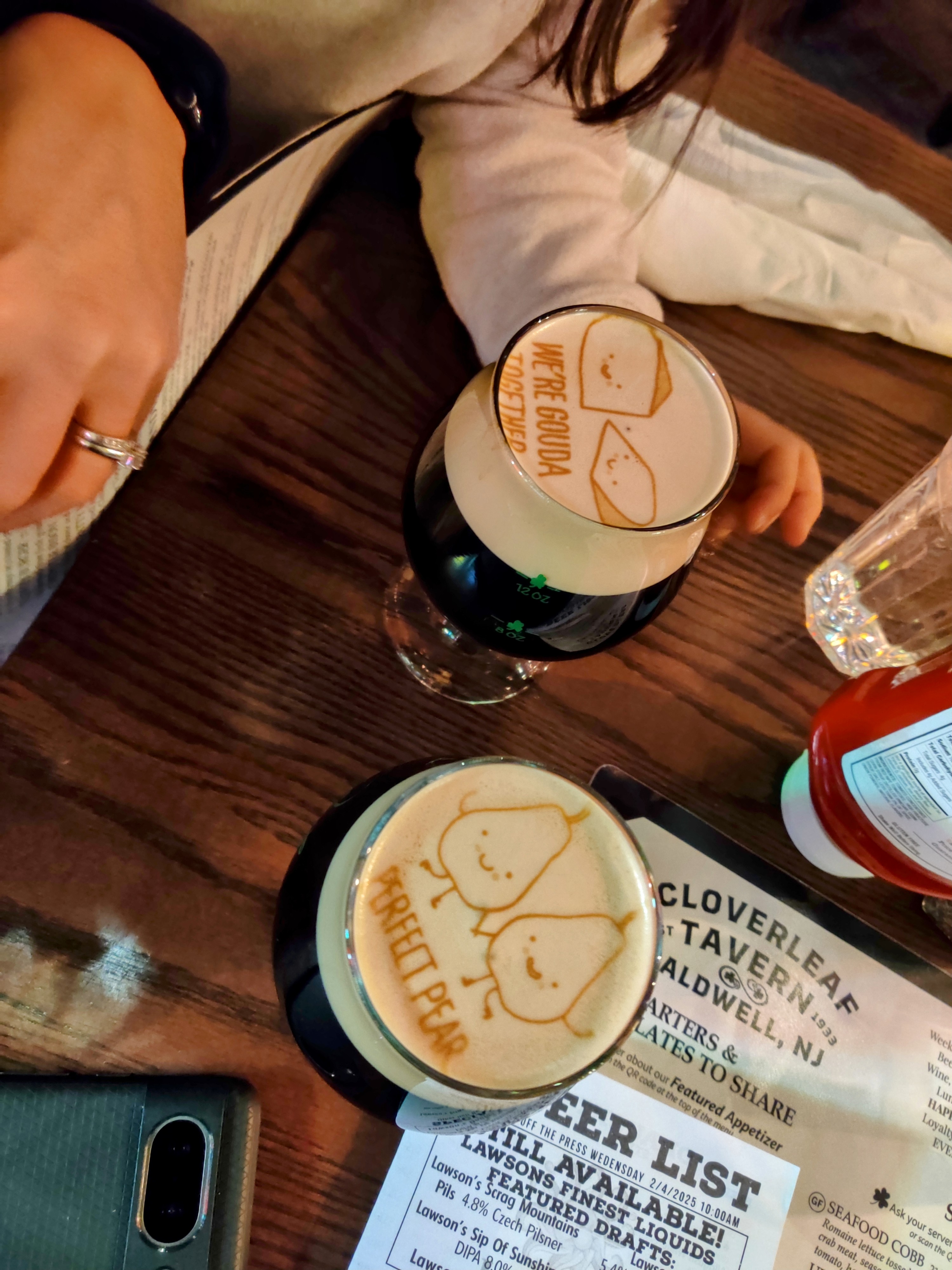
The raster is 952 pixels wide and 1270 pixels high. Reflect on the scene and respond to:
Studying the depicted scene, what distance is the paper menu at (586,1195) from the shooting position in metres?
0.41

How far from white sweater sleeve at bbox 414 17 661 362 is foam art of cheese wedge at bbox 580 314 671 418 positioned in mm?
124

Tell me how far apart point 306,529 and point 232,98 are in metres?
0.29

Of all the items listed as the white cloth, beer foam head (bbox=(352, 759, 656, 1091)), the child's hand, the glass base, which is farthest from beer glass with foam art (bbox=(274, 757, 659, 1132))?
the white cloth

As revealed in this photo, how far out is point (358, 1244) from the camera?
406 millimetres

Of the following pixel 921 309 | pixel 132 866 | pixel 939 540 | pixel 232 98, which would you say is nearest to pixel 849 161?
pixel 921 309

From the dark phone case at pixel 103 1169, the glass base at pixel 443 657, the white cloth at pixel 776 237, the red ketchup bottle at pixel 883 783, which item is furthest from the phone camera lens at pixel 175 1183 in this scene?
the white cloth at pixel 776 237

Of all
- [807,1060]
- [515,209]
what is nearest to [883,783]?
[807,1060]

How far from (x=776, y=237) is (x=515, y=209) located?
22 cm

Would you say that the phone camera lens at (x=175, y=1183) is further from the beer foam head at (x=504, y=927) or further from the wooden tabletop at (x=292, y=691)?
the beer foam head at (x=504, y=927)

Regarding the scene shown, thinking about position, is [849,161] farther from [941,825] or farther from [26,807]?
[26,807]

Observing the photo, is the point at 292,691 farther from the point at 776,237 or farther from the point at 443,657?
the point at 776,237

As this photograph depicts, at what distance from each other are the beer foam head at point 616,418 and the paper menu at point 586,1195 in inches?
11.8

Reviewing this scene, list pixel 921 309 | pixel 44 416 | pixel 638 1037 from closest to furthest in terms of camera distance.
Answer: pixel 44 416 < pixel 638 1037 < pixel 921 309

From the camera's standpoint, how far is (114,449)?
0.37m
